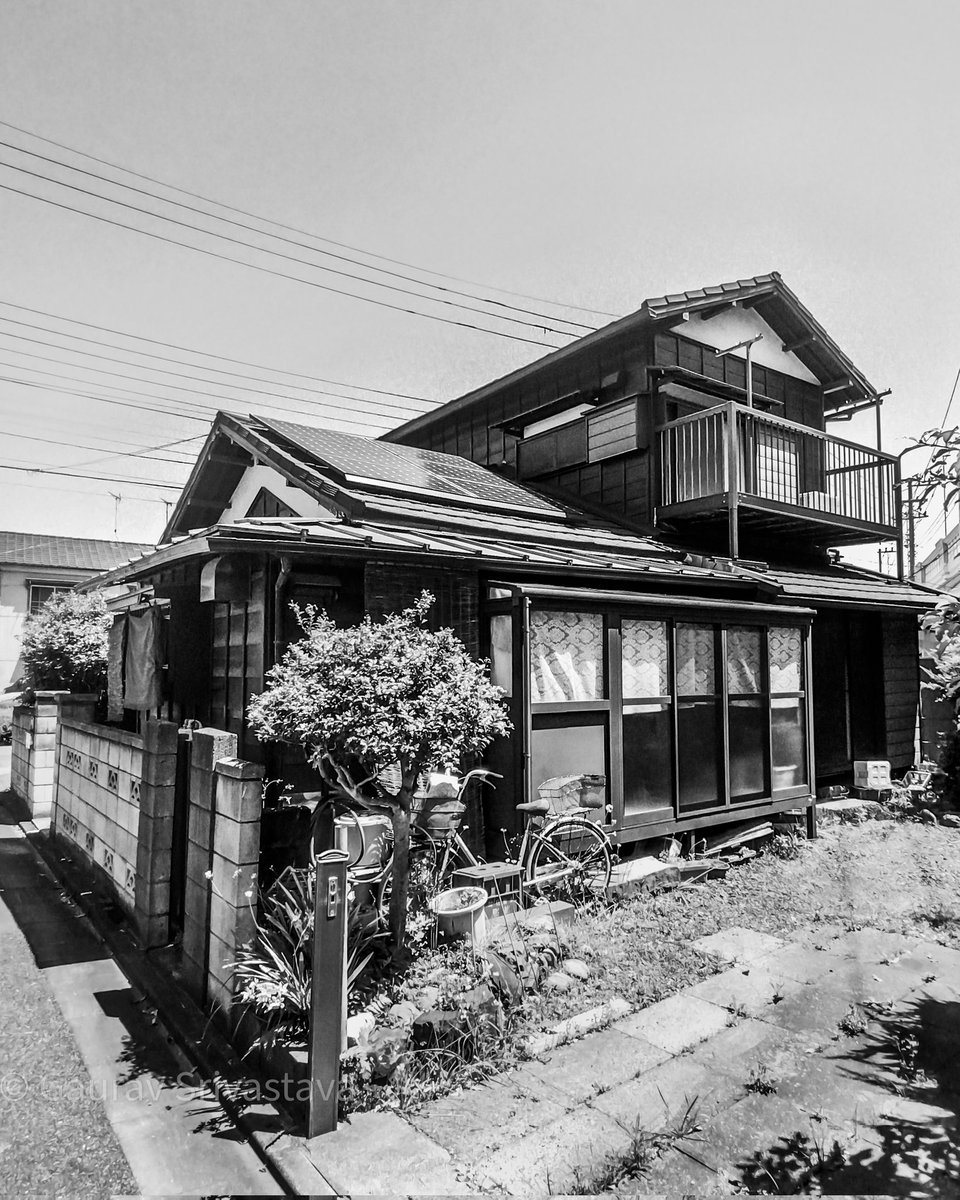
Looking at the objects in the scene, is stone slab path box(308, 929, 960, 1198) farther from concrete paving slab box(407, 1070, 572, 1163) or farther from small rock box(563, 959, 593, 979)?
small rock box(563, 959, 593, 979)

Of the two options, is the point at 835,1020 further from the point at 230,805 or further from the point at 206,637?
the point at 206,637

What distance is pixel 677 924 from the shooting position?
5723 millimetres

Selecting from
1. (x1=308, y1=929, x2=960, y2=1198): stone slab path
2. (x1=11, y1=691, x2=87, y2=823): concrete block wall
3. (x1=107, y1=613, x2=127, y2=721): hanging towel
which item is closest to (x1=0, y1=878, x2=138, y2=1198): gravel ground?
(x1=308, y1=929, x2=960, y2=1198): stone slab path

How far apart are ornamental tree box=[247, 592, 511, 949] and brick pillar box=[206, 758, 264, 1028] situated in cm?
41

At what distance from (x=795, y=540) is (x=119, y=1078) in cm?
1287

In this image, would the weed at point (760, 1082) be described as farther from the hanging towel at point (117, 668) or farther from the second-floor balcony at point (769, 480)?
the second-floor balcony at point (769, 480)

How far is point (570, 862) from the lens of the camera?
238 inches

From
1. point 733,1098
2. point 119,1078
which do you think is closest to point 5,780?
point 119,1078

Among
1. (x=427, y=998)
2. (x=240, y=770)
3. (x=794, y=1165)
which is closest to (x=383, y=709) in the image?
(x=240, y=770)

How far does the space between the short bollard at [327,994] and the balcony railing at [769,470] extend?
8.64 metres

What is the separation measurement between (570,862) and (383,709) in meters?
2.57

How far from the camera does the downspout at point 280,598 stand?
228 inches

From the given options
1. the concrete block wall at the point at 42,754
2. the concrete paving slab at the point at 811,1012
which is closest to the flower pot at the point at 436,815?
the concrete paving slab at the point at 811,1012

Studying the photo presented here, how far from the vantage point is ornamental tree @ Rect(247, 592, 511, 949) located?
4.45 metres
